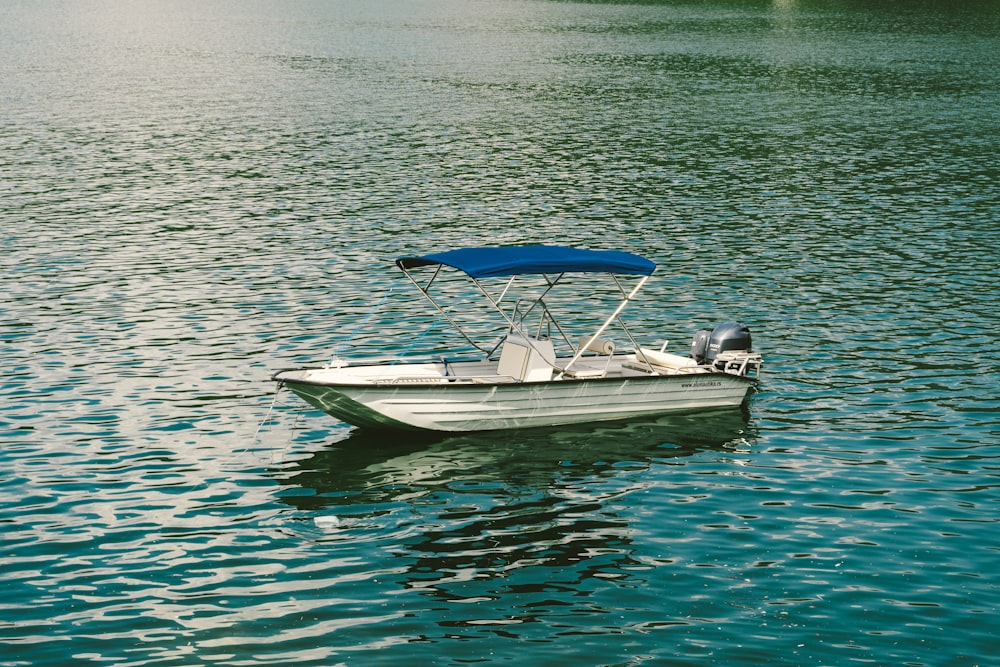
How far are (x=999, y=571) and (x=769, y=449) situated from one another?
779cm

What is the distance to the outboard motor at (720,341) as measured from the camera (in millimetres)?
35719

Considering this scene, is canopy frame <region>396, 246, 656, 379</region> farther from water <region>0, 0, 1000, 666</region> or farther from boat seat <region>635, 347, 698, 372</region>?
water <region>0, 0, 1000, 666</region>

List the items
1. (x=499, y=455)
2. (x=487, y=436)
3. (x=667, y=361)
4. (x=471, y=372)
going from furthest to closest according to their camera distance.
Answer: (x=667, y=361)
(x=471, y=372)
(x=487, y=436)
(x=499, y=455)

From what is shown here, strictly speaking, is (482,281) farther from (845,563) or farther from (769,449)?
(845,563)

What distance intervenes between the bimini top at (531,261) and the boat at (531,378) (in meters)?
0.03

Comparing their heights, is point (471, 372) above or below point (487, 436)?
above

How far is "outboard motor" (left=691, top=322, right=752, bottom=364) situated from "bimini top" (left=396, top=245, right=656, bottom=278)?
2.72 metres

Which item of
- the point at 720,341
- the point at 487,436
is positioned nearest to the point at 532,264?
the point at 487,436

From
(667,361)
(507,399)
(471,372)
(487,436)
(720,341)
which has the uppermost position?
(720,341)

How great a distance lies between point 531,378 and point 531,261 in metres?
2.94

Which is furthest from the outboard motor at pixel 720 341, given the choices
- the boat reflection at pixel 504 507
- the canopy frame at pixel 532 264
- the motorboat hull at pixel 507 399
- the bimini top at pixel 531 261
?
the bimini top at pixel 531 261

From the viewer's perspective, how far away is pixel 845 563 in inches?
991

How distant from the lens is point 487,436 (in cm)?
3253

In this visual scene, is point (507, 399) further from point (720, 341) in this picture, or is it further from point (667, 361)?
point (720, 341)
